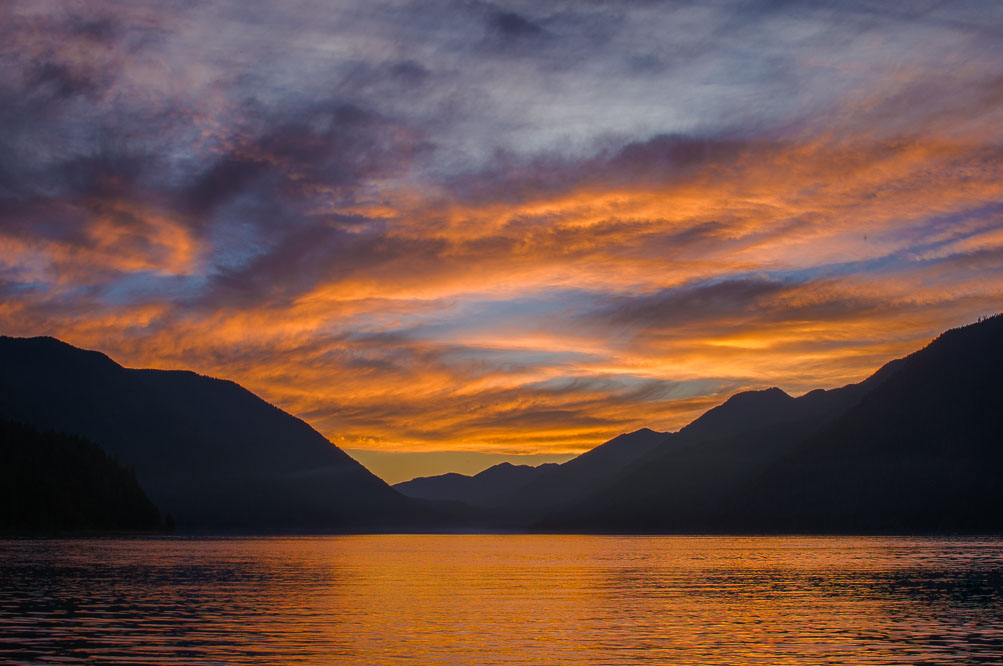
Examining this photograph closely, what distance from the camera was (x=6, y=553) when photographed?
503ft

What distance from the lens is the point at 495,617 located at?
67.9 metres

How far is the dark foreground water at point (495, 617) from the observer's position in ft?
163

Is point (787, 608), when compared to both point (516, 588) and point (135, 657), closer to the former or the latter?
point (516, 588)

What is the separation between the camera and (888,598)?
84062 millimetres

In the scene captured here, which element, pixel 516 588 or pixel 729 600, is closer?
pixel 729 600

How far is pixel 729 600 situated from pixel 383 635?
3841 cm

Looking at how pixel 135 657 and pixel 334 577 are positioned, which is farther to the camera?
pixel 334 577

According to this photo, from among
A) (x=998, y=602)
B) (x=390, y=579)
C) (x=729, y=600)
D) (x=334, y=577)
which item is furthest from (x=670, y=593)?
(x=334, y=577)

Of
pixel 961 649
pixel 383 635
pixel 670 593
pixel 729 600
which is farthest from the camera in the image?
pixel 670 593

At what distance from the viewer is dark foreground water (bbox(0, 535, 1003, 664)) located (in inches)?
1950

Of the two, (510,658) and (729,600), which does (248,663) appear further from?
(729,600)

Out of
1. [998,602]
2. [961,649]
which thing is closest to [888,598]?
[998,602]

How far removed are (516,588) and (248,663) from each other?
5538cm

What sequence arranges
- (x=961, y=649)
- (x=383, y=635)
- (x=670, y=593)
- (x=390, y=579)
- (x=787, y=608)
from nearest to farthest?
1. (x=961, y=649)
2. (x=383, y=635)
3. (x=787, y=608)
4. (x=670, y=593)
5. (x=390, y=579)
